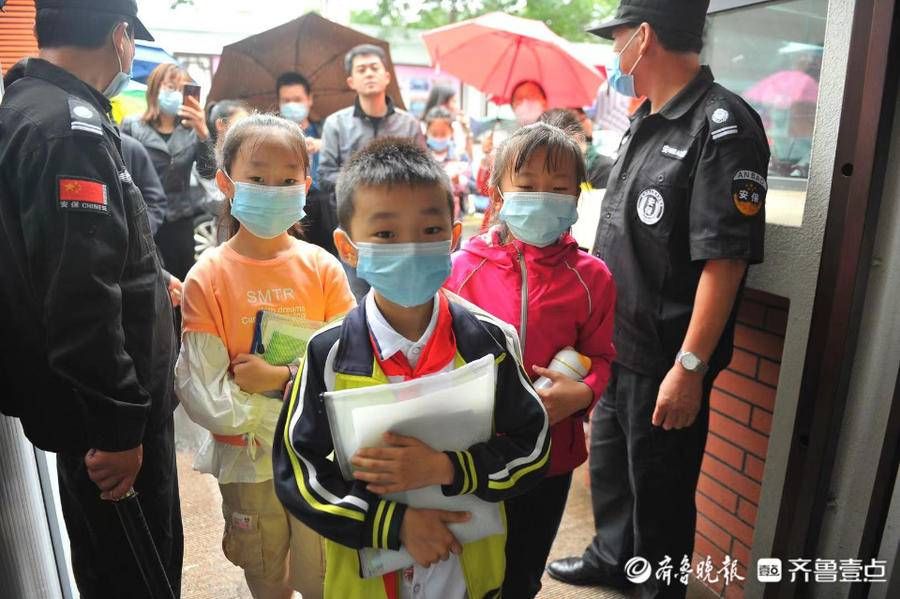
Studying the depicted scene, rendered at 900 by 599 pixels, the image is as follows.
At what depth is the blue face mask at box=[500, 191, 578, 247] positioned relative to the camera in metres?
1.63

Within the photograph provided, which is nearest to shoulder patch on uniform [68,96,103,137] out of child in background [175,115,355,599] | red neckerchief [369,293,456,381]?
child in background [175,115,355,599]

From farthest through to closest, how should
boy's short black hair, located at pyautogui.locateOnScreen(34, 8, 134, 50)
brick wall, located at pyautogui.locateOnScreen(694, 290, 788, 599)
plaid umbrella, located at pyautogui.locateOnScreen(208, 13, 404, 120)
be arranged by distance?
1. plaid umbrella, located at pyautogui.locateOnScreen(208, 13, 404, 120)
2. brick wall, located at pyautogui.locateOnScreen(694, 290, 788, 599)
3. boy's short black hair, located at pyautogui.locateOnScreen(34, 8, 134, 50)

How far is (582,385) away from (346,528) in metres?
0.71

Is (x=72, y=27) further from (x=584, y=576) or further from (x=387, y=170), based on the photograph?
(x=584, y=576)

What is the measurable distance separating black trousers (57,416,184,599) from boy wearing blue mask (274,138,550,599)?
67 centimetres

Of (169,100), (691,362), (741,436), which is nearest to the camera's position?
(691,362)

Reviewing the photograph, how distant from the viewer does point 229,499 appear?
177cm

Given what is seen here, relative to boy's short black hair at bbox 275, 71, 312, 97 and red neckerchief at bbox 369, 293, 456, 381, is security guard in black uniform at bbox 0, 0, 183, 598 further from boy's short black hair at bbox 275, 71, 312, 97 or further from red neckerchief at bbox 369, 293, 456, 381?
boy's short black hair at bbox 275, 71, 312, 97

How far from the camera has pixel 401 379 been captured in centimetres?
123

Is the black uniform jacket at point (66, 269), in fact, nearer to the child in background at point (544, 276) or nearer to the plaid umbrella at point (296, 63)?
the child in background at point (544, 276)

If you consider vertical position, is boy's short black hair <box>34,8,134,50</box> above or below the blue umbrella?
below

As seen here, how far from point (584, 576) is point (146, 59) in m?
3.85

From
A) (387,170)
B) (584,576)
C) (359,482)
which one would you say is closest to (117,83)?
(387,170)

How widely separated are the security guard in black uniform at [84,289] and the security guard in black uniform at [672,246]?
4.60ft
